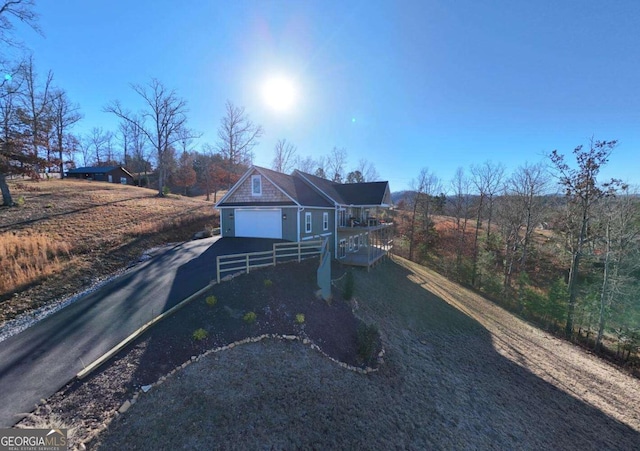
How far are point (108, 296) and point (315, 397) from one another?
8.31 metres

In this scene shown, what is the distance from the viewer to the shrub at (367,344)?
8255 mm

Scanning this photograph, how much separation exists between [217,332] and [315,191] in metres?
13.5

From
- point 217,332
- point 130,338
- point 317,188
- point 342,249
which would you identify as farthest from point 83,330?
point 342,249

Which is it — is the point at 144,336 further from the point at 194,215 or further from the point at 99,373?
the point at 194,215

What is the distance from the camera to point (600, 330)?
50.4 feet

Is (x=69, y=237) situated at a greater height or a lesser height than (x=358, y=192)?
lesser

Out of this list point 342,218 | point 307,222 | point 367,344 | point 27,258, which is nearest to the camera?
point 367,344

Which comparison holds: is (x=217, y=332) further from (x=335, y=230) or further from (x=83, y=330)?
(x=335, y=230)

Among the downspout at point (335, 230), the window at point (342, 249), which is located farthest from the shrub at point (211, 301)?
the window at point (342, 249)

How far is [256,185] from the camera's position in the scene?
16297 mm

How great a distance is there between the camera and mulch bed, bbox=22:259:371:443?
4621 mm

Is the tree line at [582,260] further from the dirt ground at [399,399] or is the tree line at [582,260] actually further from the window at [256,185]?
the window at [256,185]

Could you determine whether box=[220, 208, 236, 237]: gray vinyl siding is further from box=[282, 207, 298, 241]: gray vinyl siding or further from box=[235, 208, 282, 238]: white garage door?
box=[282, 207, 298, 241]: gray vinyl siding

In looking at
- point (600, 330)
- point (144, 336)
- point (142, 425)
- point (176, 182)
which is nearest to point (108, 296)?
point (144, 336)
